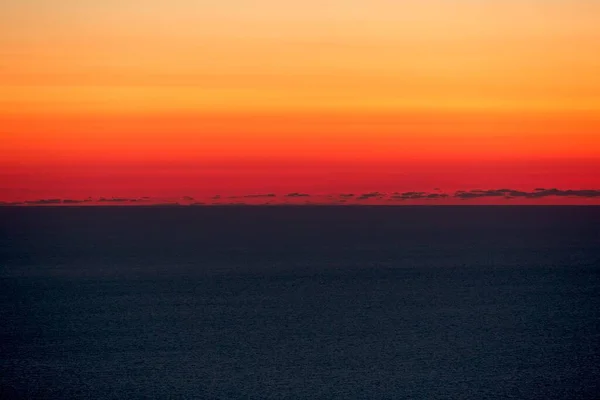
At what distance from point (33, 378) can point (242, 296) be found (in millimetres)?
10486

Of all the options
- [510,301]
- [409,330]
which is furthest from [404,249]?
[409,330]

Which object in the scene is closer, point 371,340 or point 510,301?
point 371,340

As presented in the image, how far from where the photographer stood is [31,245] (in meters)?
53.6

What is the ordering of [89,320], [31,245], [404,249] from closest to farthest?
[89,320]
[404,249]
[31,245]

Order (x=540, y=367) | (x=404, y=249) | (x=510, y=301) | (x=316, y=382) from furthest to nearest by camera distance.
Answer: (x=404, y=249)
(x=510, y=301)
(x=540, y=367)
(x=316, y=382)

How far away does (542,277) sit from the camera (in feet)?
101

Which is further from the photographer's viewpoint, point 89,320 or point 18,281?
point 18,281

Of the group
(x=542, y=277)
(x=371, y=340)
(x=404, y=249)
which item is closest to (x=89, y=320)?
(x=371, y=340)

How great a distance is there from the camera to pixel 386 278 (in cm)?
2977

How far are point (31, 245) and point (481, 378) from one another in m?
43.8

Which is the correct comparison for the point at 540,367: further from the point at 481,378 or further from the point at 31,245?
the point at 31,245


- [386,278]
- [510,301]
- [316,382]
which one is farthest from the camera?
[386,278]

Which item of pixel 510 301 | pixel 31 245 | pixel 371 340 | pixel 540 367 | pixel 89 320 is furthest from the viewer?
pixel 31 245

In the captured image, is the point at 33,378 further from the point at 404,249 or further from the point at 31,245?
the point at 31,245
